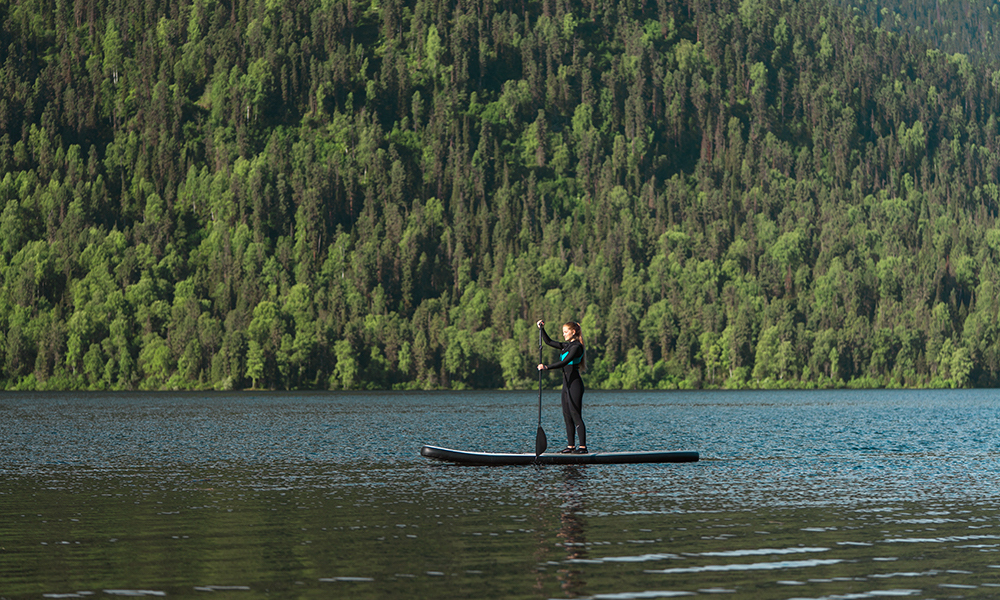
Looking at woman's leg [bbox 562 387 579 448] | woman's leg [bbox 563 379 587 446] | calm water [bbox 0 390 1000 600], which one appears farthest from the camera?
woman's leg [bbox 562 387 579 448]

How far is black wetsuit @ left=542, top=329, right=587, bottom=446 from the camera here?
4094 centimetres


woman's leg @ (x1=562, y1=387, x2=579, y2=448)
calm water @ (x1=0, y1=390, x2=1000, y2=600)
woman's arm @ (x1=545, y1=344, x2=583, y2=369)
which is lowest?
calm water @ (x1=0, y1=390, x2=1000, y2=600)

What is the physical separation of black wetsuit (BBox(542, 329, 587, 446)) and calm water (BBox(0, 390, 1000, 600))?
1.63 metres

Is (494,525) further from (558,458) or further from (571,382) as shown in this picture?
(571,382)

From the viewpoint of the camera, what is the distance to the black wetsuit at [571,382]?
40.9 metres

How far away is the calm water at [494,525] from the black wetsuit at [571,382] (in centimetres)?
163

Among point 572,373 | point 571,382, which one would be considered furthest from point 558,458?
point 572,373

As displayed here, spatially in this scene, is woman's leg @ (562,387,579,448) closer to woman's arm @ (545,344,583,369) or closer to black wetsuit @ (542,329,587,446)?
black wetsuit @ (542,329,587,446)

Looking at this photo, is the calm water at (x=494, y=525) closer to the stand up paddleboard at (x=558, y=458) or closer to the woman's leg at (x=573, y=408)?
the stand up paddleboard at (x=558, y=458)

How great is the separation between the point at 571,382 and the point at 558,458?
2.57 meters

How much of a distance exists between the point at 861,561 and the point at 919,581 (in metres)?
2.08

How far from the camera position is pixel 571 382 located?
4134cm

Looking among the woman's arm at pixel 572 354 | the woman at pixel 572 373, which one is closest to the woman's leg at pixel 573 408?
the woman at pixel 572 373

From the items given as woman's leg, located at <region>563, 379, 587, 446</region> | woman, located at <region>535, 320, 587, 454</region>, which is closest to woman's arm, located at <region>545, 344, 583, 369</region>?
woman, located at <region>535, 320, 587, 454</region>
